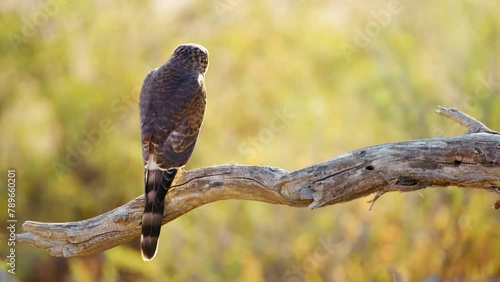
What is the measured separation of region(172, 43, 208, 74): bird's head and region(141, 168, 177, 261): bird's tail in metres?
1.26

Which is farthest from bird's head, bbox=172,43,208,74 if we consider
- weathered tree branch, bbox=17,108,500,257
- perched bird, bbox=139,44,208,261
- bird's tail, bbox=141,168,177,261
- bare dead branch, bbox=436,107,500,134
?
bare dead branch, bbox=436,107,500,134

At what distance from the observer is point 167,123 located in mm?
5160

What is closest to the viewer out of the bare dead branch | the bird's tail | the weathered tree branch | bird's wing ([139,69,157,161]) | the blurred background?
the weathered tree branch

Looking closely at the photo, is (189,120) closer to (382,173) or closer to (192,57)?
(192,57)

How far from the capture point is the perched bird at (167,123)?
181 inches

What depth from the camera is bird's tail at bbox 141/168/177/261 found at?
4.56 metres

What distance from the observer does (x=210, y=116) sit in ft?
31.4

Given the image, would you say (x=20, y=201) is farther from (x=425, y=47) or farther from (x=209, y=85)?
(x=425, y=47)

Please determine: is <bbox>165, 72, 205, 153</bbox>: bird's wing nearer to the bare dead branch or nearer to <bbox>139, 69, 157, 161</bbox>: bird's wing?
<bbox>139, 69, 157, 161</bbox>: bird's wing

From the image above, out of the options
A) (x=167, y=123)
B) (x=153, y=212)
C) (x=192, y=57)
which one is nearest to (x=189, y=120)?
(x=167, y=123)

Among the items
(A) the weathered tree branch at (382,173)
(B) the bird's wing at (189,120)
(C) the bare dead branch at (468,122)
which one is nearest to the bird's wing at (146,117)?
(B) the bird's wing at (189,120)

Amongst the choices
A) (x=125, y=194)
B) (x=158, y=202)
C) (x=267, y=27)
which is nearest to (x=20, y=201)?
(x=125, y=194)

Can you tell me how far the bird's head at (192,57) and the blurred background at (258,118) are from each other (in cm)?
217

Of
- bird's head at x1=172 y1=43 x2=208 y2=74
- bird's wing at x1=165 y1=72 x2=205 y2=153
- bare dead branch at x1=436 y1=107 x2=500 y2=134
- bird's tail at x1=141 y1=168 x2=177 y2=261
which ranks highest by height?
bird's head at x1=172 y1=43 x2=208 y2=74
